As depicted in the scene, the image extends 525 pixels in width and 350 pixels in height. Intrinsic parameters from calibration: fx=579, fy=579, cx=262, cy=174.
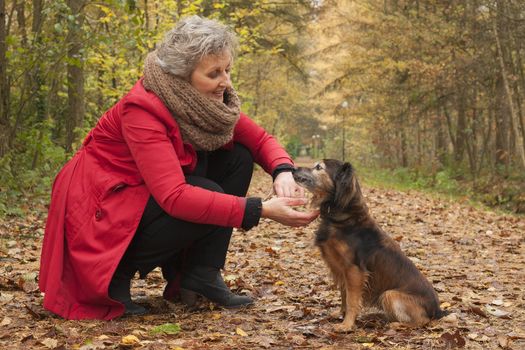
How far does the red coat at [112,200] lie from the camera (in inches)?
137

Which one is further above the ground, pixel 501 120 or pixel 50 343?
pixel 501 120

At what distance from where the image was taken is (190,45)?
141 inches

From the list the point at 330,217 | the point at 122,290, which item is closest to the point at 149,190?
the point at 122,290

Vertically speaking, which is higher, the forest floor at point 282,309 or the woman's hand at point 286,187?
the woman's hand at point 286,187

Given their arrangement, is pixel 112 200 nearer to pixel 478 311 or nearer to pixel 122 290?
pixel 122 290

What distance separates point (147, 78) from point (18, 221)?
5235mm

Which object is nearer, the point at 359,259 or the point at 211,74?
the point at 211,74

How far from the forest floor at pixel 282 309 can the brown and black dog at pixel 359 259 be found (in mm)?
136

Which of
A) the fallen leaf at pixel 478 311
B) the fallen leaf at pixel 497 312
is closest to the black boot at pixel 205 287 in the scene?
the fallen leaf at pixel 478 311

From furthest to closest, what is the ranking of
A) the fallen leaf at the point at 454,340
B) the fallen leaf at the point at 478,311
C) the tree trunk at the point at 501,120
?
the tree trunk at the point at 501,120 < the fallen leaf at the point at 478,311 < the fallen leaf at the point at 454,340

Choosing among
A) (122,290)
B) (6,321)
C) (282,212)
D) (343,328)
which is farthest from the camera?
(122,290)

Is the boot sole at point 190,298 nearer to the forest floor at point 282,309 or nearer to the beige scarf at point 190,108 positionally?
the forest floor at point 282,309

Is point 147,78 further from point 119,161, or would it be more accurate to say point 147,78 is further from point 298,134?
point 298,134

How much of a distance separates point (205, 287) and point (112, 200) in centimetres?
98
